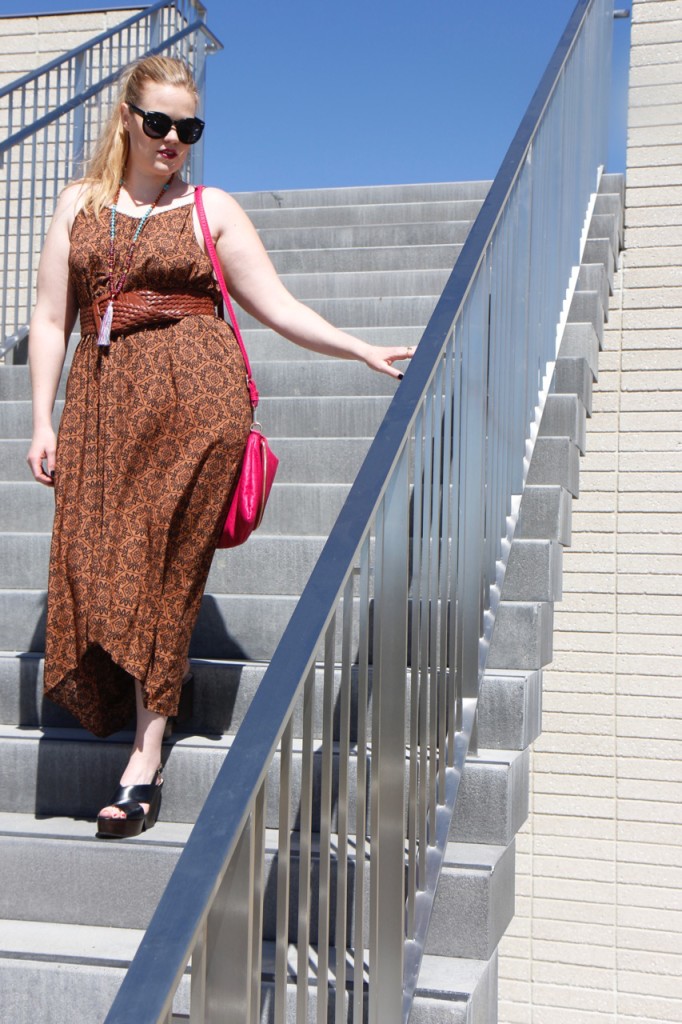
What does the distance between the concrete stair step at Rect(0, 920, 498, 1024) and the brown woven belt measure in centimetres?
123

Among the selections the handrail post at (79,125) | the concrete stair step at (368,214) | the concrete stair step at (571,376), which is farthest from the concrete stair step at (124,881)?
the concrete stair step at (368,214)

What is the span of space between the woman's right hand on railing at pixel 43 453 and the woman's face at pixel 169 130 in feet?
1.95

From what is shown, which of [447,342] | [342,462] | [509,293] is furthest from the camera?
[342,462]

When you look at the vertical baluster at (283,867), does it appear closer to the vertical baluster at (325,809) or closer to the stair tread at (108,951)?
the vertical baluster at (325,809)

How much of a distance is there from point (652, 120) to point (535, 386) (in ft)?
9.05

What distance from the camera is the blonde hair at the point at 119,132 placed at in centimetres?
246

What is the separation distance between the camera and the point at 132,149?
2523 millimetres

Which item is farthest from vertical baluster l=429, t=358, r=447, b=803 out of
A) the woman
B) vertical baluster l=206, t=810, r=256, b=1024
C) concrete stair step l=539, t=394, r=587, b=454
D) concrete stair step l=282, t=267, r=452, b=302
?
concrete stair step l=282, t=267, r=452, b=302

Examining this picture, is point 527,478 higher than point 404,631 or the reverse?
higher

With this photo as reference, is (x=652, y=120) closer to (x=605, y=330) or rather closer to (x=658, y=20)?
(x=658, y=20)

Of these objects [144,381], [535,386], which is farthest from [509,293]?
[144,381]

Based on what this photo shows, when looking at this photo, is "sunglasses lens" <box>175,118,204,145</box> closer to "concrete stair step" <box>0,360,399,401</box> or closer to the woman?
the woman

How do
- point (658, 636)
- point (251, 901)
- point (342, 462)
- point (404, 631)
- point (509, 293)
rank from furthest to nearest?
point (658, 636), point (342, 462), point (509, 293), point (404, 631), point (251, 901)

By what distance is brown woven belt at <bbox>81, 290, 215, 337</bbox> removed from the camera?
251 centimetres
